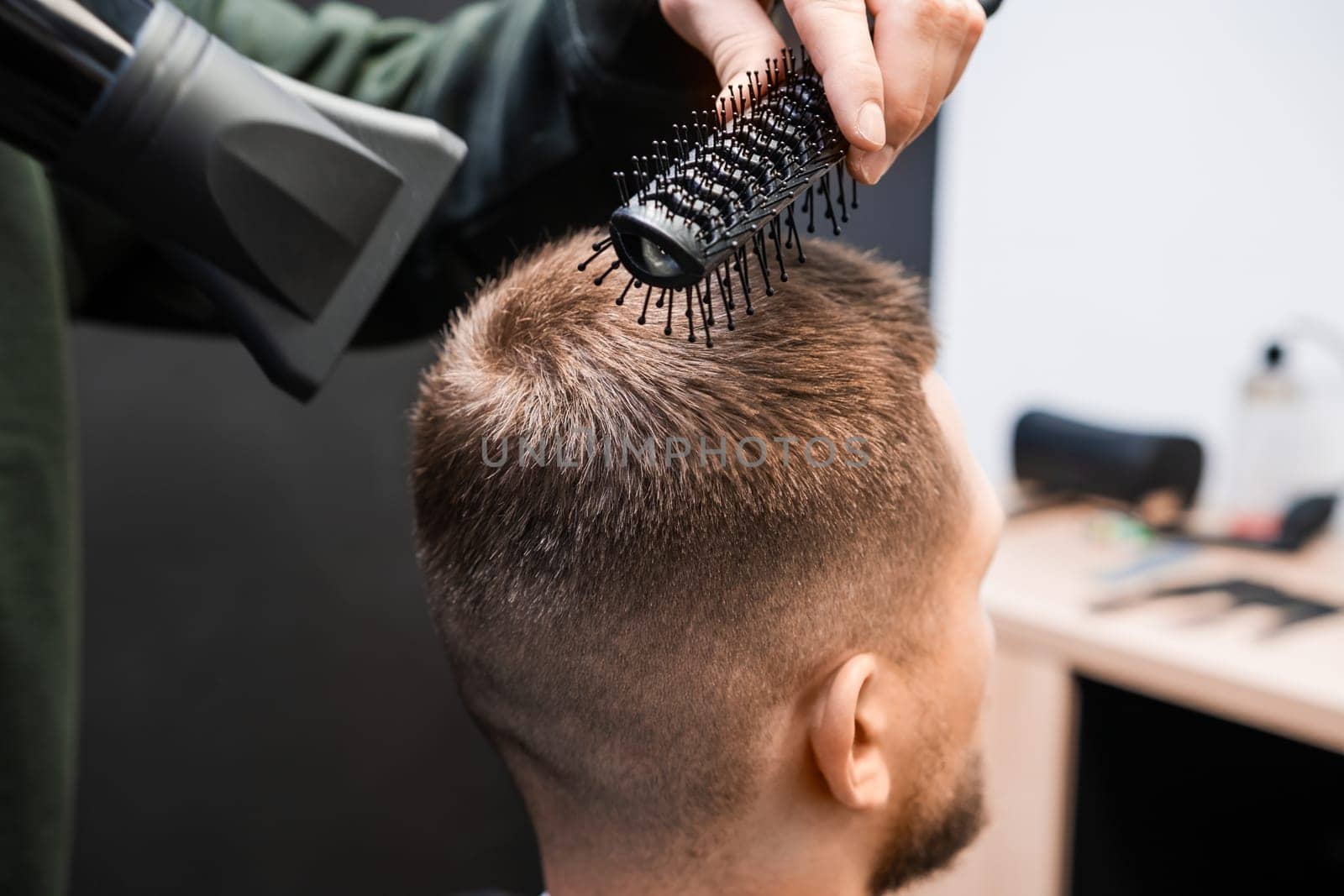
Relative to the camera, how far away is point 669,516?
67 cm

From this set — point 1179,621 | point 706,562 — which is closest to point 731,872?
point 706,562

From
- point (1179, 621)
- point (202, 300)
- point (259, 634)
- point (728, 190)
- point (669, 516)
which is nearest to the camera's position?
point (728, 190)

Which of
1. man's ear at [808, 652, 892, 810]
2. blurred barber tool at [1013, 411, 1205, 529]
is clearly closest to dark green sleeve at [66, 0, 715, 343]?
man's ear at [808, 652, 892, 810]

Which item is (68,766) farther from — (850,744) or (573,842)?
(850,744)

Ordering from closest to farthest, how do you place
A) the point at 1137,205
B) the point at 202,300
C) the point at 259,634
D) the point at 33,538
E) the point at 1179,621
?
the point at 33,538, the point at 202,300, the point at 1179,621, the point at 259,634, the point at 1137,205

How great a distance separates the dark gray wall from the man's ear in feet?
3.68

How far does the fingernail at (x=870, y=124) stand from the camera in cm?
59

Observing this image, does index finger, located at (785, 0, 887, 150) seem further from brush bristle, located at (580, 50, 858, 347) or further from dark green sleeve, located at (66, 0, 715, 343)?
dark green sleeve, located at (66, 0, 715, 343)

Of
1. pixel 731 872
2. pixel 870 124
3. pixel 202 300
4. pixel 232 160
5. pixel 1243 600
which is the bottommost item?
pixel 731 872

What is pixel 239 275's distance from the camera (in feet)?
1.99

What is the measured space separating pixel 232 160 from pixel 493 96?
0.42 m

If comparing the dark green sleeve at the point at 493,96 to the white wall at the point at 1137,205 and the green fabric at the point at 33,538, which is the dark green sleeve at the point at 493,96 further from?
the white wall at the point at 1137,205

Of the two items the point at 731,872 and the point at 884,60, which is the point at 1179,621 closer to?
the point at 731,872

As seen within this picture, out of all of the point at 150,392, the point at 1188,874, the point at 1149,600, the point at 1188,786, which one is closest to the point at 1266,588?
the point at 1149,600
